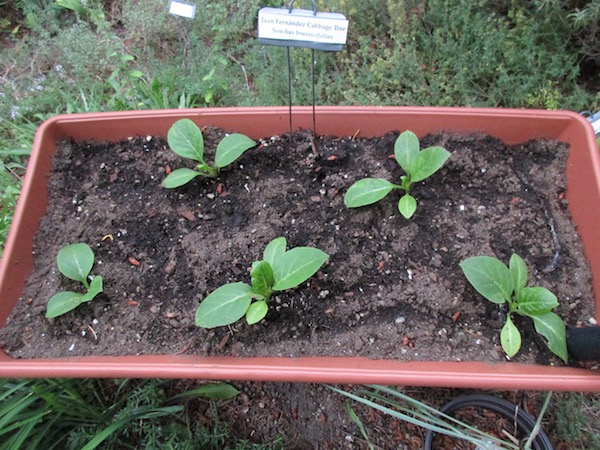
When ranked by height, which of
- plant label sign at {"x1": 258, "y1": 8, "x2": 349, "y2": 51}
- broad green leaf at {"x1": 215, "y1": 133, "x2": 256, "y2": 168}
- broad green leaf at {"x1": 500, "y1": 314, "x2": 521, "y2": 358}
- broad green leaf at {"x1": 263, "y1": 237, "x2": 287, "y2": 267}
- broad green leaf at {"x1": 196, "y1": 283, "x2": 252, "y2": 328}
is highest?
plant label sign at {"x1": 258, "y1": 8, "x2": 349, "y2": 51}

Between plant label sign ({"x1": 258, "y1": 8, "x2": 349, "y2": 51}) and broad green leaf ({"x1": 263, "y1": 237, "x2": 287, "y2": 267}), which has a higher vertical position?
plant label sign ({"x1": 258, "y1": 8, "x2": 349, "y2": 51})

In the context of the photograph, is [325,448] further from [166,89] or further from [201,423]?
[166,89]

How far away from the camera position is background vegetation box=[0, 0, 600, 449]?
63.2 inches

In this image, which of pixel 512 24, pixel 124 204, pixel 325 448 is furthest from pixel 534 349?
pixel 512 24

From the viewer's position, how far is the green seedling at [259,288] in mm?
906

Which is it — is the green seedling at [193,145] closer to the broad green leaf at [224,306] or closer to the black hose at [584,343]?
the broad green leaf at [224,306]

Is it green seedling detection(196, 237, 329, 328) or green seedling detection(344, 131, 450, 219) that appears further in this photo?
green seedling detection(344, 131, 450, 219)

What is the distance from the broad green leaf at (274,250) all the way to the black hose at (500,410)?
1.99ft

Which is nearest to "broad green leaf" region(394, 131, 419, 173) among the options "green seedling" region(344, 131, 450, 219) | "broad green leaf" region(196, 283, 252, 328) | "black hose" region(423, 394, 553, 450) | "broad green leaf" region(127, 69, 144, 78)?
"green seedling" region(344, 131, 450, 219)

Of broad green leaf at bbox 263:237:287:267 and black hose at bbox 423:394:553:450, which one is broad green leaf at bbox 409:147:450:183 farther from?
black hose at bbox 423:394:553:450

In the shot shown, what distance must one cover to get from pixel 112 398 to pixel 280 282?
697mm

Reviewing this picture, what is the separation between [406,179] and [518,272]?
315 mm

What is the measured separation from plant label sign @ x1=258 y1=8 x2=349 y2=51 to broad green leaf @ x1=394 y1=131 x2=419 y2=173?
0.26 meters

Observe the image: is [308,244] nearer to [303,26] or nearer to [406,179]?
[406,179]
